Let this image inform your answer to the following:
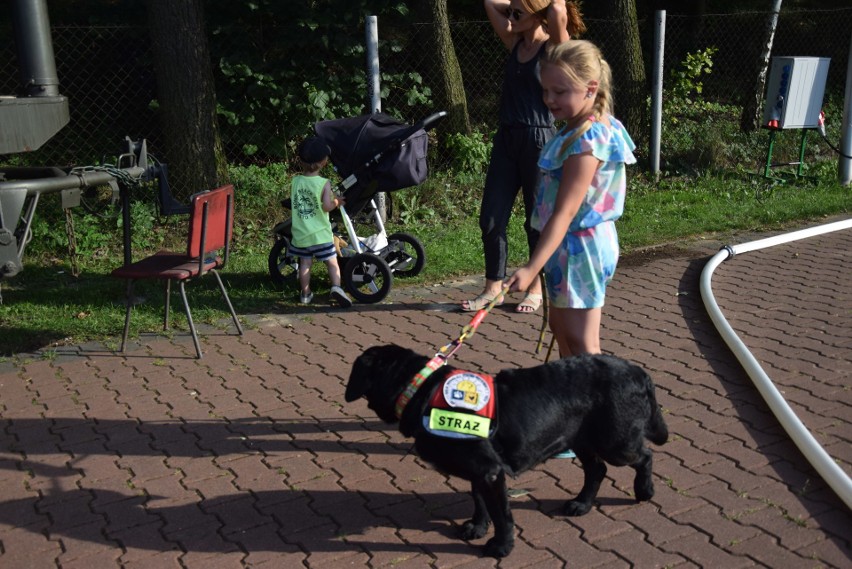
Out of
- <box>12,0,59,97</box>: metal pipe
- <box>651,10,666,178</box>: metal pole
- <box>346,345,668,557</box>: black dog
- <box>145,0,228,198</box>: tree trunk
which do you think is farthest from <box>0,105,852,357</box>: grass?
<box>346,345,668,557</box>: black dog

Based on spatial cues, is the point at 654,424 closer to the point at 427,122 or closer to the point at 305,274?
the point at 305,274

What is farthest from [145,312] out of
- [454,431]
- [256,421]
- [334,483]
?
[454,431]

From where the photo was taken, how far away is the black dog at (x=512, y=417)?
11.8 feet

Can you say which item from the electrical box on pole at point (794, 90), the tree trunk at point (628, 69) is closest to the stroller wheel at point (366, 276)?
the tree trunk at point (628, 69)

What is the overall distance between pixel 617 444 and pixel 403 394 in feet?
3.06

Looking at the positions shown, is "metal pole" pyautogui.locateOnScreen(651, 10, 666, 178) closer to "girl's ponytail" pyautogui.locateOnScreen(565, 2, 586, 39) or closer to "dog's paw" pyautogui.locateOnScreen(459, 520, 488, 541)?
"girl's ponytail" pyautogui.locateOnScreen(565, 2, 586, 39)

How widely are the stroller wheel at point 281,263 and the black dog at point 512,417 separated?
3.96m

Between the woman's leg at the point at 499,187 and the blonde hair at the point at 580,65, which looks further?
the woman's leg at the point at 499,187

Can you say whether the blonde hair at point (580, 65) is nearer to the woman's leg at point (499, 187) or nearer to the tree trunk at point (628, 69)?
the woman's leg at point (499, 187)

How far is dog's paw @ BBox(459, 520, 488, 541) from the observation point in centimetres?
389

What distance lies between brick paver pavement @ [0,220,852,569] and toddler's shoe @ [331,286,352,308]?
0.22 m

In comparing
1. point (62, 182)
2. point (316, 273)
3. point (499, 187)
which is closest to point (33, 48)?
point (62, 182)

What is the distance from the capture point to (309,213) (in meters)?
7.17

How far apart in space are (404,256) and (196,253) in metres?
2.19
